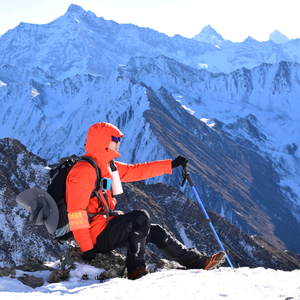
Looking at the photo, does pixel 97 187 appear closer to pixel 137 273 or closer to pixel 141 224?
pixel 141 224

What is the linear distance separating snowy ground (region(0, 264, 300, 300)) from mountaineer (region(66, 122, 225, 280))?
2.06 ft

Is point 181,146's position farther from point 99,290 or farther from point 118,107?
point 99,290

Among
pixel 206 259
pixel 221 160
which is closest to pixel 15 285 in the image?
pixel 206 259

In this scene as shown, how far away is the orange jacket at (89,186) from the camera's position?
6543mm

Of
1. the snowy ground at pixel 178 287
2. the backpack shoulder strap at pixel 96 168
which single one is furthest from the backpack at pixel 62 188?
the snowy ground at pixel 178 287


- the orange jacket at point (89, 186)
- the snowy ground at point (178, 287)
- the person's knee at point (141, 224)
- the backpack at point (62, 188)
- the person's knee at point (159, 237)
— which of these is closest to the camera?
the snowy ground at point (178, 287)

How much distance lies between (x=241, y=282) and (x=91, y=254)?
10.1 ft

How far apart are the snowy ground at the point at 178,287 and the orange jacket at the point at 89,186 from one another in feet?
3.42

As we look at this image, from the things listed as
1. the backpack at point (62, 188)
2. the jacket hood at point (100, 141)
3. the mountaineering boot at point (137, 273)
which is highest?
the jacket hood at point (100, 141)

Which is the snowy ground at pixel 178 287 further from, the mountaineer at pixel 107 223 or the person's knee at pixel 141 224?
the person's knee at pixel 141 224

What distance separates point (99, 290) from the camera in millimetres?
5910

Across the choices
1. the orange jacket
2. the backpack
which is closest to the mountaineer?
the orange jacket

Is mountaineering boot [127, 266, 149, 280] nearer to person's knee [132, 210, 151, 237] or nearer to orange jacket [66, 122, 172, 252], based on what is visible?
person's knee [132, 210, 151, 237]

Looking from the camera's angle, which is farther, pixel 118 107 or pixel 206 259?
pixel 118 107
